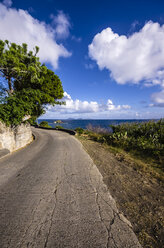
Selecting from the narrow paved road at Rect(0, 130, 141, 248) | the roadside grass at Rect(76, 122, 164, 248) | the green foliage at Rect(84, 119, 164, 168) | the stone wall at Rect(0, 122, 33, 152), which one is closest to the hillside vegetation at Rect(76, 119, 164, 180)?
the green foliage at Rect(84, 119, 164, 168)

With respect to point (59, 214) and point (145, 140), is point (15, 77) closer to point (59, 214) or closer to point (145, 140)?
point (59, 214)

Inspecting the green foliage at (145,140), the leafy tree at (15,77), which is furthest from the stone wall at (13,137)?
the green foliage at (145,140)

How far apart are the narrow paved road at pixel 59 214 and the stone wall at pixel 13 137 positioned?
9.84 ft

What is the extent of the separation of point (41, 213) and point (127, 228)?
183cm

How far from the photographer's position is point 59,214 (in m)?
2.10

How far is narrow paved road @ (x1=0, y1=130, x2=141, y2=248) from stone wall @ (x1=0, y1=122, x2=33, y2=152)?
300cm

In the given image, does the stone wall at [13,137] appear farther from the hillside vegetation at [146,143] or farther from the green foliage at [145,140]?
the green foliage at [145,140]

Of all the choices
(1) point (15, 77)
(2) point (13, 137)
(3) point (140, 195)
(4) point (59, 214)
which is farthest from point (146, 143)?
(1) point (15, 77)

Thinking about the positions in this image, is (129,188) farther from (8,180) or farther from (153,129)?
(153,129)

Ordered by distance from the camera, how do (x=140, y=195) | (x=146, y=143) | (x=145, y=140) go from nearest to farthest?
(x=140, y=195) → (x=146, y=143) → (x=145, y=140)

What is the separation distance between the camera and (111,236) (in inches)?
66.1

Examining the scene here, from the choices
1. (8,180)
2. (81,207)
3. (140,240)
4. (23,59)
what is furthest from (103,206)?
(23,59)

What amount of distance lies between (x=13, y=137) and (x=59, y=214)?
656cm

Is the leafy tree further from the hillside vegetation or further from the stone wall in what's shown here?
the hillside vegetation
